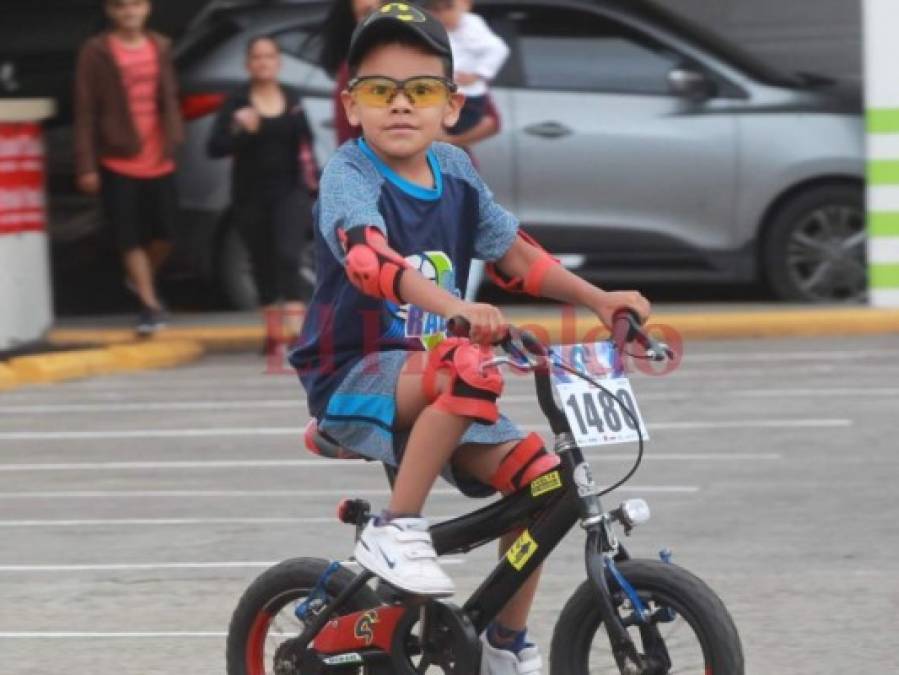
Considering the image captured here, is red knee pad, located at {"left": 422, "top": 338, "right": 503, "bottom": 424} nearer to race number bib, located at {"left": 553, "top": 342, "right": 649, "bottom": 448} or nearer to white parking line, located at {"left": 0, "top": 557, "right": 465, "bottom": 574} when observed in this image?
race number bib, located at {"left": 553, "top": 342, "right": 649, "bottom": 448}

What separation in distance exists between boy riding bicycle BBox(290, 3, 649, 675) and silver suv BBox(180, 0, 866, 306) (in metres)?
8.42

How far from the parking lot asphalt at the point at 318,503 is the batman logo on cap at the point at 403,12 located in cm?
199

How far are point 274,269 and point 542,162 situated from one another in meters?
1.74

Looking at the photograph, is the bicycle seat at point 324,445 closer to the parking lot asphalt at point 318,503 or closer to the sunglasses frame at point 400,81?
the sunglasses frame at point 400,81

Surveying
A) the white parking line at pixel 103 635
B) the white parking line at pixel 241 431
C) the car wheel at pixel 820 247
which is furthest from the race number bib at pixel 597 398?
the car wheel at pixel 820 247

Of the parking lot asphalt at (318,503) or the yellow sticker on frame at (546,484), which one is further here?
the parking lot asphalt at (318,503)

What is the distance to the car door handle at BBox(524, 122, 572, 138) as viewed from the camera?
13820 millimetres

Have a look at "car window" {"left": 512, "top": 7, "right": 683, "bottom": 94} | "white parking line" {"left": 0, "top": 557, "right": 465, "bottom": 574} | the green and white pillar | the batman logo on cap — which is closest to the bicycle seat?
the batman logo on cap

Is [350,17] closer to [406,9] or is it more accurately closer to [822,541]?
[822,541]

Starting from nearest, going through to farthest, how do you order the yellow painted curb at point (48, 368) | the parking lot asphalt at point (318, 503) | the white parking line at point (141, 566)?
the parking lot asphalt at point (318, 503) → the white parking line at point (141, 566) → the yellow painted curb at point (48, 368)

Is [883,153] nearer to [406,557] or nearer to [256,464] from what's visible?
[256,464]

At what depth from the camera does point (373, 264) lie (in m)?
5.00

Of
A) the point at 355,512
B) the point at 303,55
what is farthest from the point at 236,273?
the point at 355,512

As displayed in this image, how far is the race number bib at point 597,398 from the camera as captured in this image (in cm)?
511
